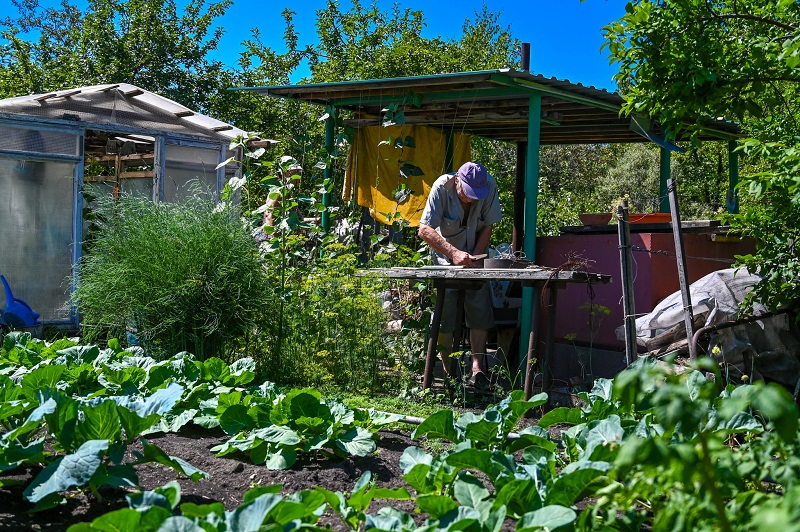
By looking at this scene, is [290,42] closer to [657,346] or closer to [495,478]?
[657,346]

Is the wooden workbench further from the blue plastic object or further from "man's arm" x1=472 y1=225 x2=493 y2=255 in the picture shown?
the blue plastic object

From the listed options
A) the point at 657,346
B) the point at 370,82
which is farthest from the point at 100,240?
the point at 657,346

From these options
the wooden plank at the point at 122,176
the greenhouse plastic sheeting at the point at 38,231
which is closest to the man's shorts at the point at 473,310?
the greenhouse plastic sheeting at the point at 38,231

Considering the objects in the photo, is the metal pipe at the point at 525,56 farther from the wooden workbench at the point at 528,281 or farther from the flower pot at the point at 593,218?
the wooden workbench at the point at 528,281

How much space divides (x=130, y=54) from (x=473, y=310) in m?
14.3

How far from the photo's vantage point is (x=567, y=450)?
3.67 meters

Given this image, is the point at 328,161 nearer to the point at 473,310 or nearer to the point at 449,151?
the point at 449,151

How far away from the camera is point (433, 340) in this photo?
651 cm

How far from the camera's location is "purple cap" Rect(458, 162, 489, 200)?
6.89 m

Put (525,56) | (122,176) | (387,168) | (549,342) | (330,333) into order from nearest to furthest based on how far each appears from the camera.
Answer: (549,342)
(330,333)
(525,56)
(387,168)
(122,176)

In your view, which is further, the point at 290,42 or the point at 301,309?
the point at 290,42

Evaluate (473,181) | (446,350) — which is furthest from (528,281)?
(446,350)

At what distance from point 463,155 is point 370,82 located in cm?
220

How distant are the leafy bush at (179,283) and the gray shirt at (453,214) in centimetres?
150
